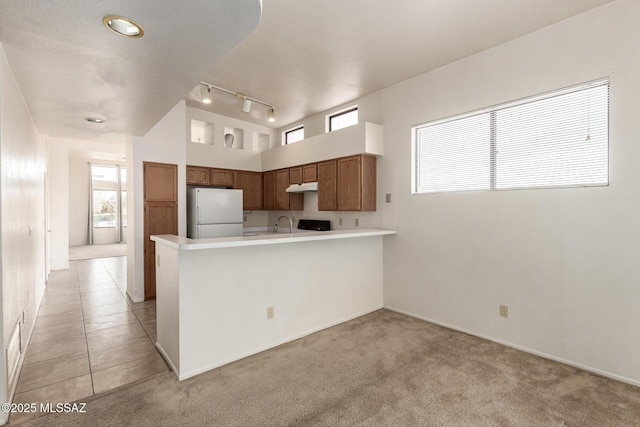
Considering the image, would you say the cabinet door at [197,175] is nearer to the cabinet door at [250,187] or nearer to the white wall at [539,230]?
the cabinet door at [250,187]

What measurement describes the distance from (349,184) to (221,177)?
8.35 feet

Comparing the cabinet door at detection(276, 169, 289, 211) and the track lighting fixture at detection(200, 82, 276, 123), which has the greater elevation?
the track lighting fixture at detection(200, 82, 276, 123)

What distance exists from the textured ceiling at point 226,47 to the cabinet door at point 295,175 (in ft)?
4.08

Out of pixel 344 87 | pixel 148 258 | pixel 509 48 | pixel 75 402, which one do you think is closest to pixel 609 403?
pixel 509 48

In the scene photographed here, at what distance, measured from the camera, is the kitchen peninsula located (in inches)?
95.7

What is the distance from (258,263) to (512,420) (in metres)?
2.19

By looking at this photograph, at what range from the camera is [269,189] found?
593 cm

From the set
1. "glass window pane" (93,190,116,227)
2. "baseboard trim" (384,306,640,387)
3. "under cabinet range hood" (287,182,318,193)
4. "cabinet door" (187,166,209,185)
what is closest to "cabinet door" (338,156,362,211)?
"under cabinet range hood" (287,182,318,193)

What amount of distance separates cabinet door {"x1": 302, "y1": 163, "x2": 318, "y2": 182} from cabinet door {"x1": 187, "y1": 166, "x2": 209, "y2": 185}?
1.74m

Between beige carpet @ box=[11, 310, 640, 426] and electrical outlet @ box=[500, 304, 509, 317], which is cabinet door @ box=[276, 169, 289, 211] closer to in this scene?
beige carpet @ box=[11, 310, 640, 426]

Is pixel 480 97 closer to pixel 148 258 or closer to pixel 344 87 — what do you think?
pixel 344 87

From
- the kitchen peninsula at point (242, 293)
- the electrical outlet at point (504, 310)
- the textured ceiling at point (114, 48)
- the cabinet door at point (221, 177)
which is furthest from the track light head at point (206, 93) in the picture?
the electrical outlet at point (504, 310)

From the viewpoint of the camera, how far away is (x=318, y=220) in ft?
17.0

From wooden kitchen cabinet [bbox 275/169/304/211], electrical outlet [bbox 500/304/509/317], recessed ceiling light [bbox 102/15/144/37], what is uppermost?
recessed ceiling light [bbox 102/15/144/37]
